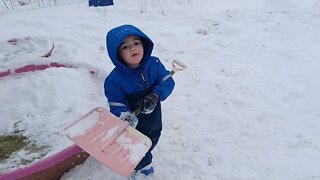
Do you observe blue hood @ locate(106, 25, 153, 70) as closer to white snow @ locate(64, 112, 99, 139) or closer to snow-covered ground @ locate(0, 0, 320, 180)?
white snow @ locate(64, 112, 99, 139)

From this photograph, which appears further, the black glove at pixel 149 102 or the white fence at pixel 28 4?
the white fence at pixel 28 4

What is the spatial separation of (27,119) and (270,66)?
2526 mm

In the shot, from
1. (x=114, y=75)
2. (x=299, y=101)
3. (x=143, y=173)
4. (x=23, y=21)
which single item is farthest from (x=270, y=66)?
(x=23, y=21)

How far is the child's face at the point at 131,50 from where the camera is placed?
81.1 inches

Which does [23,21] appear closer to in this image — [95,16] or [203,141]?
[95,16]

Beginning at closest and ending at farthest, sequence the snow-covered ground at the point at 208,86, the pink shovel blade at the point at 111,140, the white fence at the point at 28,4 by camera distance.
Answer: the pink shovel blade at the point at 111,140
the snow-covered ground at the point at 208,86
the white fence at the point at 28,4

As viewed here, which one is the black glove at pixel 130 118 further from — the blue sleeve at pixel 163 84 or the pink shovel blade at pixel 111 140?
the blue sleeve at pixel 163 84

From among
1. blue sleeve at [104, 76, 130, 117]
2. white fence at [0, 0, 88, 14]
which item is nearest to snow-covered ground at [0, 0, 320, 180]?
blue sleeve at [104, 76, 130, 117]

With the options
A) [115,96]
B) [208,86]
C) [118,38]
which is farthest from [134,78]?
[208,86]

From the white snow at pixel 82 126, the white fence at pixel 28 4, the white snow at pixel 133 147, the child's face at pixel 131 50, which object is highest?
the child's face at pixel 131 50

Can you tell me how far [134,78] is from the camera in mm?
2164

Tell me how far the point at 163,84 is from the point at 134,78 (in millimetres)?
191

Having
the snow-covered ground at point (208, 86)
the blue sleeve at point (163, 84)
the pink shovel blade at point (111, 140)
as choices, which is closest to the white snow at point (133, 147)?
the pink shovel blade at point (111, 140)

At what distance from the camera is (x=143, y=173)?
260cm
